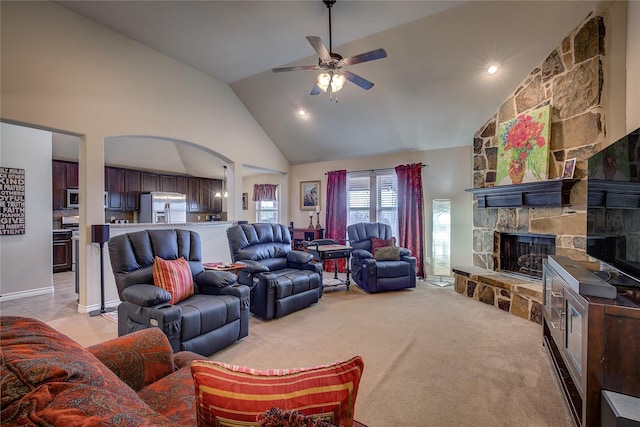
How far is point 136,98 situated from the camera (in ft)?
13.1

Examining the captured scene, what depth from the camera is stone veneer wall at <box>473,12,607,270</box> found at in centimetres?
312

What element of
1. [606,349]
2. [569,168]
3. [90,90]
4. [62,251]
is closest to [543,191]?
[569,168]

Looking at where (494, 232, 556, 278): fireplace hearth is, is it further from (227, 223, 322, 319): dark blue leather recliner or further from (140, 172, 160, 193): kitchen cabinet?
(140, 172, 160, 193): kitchen cabinet

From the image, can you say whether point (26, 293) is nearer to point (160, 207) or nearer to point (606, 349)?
point (160, 207)


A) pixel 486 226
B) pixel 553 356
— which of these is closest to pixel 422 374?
pixel 553 356

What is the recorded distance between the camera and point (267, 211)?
829 cm

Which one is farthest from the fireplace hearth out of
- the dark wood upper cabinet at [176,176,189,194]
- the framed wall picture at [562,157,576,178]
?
the dark wood upper cabinet at [176,176,189,194]

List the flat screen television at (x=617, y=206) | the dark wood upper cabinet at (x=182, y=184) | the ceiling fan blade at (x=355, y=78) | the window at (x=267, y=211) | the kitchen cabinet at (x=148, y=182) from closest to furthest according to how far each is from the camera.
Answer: the flat screen television at (x=617, y=206)
the ceiling fan blade at (x=355, y=78)
the kitchen cabinet at (x=148, y=182)
the dark wood upper cabinet at (x=182, y=184)
the window at (x=267, y=211)

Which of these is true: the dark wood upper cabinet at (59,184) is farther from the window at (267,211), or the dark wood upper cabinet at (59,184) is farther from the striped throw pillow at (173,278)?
the striped throw pillow at (173,278)

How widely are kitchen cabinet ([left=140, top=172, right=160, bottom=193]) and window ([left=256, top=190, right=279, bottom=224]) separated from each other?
2.69m

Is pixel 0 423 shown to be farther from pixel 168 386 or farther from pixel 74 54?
pixel 74 54

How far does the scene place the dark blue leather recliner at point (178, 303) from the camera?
2203mm

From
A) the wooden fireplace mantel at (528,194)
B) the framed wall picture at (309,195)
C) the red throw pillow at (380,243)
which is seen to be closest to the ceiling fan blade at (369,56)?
the wooden fireplace mantel at (528,194)

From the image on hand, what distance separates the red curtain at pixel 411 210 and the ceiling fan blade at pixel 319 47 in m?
3.17
